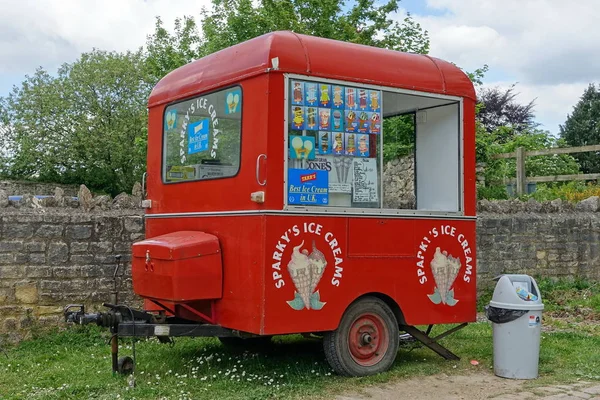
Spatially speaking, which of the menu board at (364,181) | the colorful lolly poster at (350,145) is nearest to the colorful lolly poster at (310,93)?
the colorful lolly poster at (350,145)

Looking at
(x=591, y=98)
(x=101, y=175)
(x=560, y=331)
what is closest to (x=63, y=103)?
(x=101, y=175)

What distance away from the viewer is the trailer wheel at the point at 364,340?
634cm

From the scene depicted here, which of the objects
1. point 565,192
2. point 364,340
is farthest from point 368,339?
point 565,192

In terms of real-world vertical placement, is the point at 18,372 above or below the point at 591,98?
below

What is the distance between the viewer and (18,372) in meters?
6.87

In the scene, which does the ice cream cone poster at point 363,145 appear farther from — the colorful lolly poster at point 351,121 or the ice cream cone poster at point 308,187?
the ice cream cone poster at point 308,187

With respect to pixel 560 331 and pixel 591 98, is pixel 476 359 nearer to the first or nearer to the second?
pixel 560 331

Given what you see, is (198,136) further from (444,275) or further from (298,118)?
(444,275)

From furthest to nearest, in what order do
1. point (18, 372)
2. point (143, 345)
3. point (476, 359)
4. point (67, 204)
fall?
1. point (67, 204)
2. point (143, 345)
3. point (476, 359)
4. point (18, 372)

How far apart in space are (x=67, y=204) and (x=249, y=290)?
3710mm

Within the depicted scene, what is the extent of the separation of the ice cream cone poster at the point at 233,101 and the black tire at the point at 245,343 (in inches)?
107

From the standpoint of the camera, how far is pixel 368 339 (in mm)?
6516

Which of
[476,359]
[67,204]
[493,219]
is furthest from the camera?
[493,219]

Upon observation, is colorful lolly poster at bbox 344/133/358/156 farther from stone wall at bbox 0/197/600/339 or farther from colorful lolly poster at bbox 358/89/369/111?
stone wall at bbox 0/197/600/339
